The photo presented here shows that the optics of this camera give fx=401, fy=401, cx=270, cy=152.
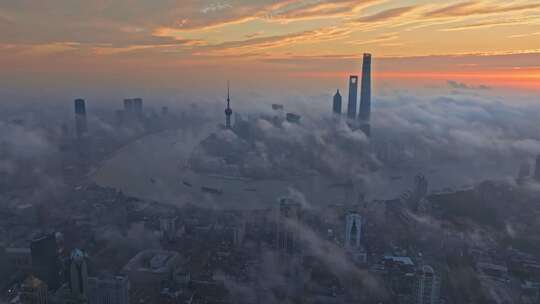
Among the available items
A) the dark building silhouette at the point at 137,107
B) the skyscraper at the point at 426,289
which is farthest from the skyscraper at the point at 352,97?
the skyscraper at the point at 426,289

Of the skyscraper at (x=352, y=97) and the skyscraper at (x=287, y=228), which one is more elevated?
the skyscraper at (x=352, y=97)

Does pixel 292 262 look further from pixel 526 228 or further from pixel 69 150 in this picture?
pixel 69 150

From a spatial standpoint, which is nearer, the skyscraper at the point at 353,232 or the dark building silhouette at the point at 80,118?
the skyscraper at the point at 353,232

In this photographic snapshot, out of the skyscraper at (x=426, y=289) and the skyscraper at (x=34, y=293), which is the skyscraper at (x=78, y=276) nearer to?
the skyscraper at (x=34, y=293)

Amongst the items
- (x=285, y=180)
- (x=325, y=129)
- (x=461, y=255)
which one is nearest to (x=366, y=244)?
(x=461, y=255)

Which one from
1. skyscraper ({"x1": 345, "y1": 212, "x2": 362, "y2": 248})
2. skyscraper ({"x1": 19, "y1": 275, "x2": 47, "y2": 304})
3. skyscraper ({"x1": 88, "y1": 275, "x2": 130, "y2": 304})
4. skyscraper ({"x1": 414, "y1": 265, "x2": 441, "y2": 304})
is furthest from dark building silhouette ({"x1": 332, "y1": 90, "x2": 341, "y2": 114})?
skyscraper ({"x1": 19, "y1": 275, "x2": 47, "y2": 304})
